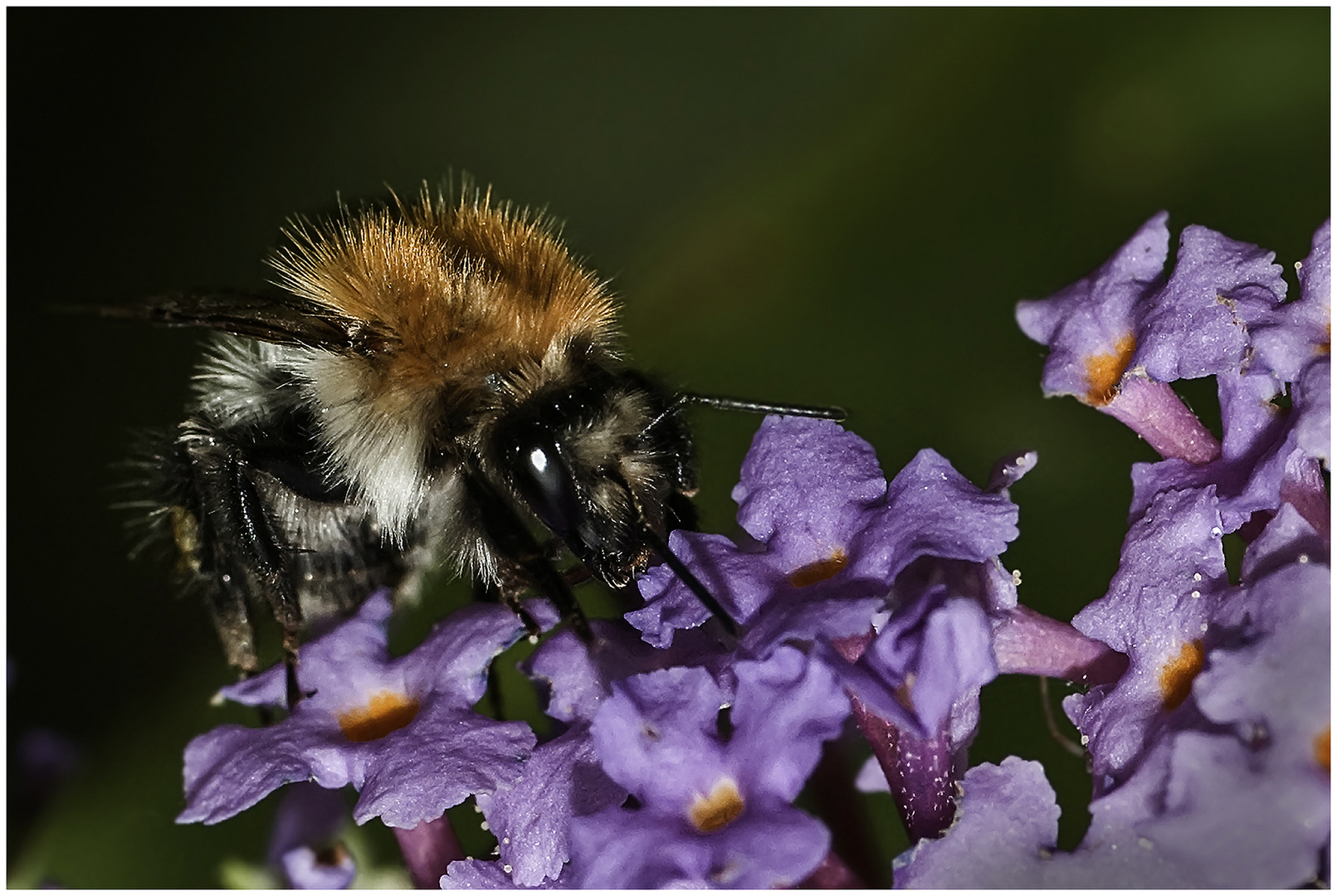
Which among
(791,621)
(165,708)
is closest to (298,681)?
(791,621)

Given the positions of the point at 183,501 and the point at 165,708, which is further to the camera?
the point at 165,708

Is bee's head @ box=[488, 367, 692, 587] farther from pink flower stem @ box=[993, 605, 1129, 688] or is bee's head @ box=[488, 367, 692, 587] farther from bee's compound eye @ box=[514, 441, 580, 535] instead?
pink flower stem @ box=[993, 605, 1129, 688]

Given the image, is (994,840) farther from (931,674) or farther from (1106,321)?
(1106,321)

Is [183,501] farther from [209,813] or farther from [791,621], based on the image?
[791,621]

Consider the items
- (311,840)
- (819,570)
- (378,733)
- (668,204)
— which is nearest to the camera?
(819,570)

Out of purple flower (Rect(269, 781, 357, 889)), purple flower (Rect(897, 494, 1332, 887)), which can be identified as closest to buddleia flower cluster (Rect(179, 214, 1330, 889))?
purple flower (Rect(897, 494, 1332, 887))

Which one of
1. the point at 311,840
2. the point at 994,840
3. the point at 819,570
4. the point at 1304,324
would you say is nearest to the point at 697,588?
the point at 819,570

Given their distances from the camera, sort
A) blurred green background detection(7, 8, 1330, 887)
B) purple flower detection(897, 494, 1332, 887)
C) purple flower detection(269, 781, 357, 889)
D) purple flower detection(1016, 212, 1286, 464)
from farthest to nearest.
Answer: blurred green background detection(7, 8, 1330, 887), purple flower detection(269, 781, 357, 889), purple flower detection(1016, 212, 1286, 464), purple flower detection(897, 494, 1332, 887)
